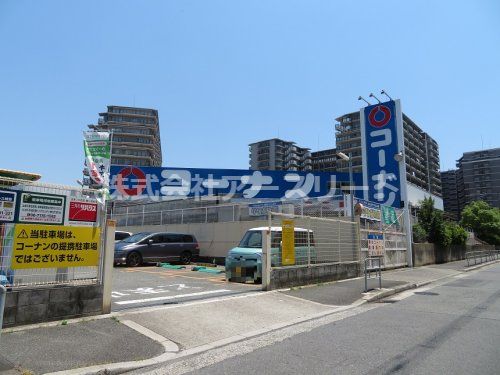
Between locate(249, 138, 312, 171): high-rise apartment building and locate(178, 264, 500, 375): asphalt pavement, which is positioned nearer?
locate(178, 264, 500, 375): asphalt pavement

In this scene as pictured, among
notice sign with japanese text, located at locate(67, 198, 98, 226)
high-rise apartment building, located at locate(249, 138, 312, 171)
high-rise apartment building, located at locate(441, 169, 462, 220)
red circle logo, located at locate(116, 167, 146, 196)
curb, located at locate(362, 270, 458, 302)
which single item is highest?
high-rise apartment building, located at locate(249, 138, 312, 171)

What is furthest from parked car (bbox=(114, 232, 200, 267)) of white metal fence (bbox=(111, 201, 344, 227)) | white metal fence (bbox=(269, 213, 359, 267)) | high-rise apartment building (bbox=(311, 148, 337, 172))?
high-rise apartment building (bbox=(311, 148, 337, 172))

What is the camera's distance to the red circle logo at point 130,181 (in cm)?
2439

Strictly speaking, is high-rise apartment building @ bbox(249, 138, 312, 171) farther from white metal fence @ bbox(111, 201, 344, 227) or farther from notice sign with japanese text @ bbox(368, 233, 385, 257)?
notice sign with japanese text @ bbox(368, 233, 385, 257)

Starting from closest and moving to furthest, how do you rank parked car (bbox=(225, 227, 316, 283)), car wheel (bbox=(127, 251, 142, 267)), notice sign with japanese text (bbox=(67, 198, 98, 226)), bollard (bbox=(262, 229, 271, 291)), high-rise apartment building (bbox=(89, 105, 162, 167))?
1. notice sign with japanese text (bbox=(67, 198, 98, 226))
2. bollard (bbox=(262, 229, 271, 291))
3. parked car (bbox=(225, 227, 316, 283))
4. car wheel (bbox=(127, 251, 142, 267))
5. high-rise apartment building (bbox=(89, 105, 162, 167))

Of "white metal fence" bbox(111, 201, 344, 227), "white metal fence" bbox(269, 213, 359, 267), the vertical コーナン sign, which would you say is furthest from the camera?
the vertical コーナン sign

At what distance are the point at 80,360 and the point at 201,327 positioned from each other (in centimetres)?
238

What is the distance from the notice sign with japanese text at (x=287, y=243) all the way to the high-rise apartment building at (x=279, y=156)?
12487 centimetres

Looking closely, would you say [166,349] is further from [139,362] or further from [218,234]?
[218,234]

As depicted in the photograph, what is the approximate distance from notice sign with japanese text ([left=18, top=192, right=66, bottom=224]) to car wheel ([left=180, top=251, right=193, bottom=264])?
12714 mm

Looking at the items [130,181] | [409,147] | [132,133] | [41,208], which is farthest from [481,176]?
[41,208]

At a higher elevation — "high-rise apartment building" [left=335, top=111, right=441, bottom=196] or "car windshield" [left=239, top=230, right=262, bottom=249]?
"high-rise apartment building" [left=335, top=111, right=441, bottom=196]

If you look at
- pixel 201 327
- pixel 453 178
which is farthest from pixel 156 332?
pixel 453 178

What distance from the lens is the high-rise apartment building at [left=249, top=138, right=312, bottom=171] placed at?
138375mm
